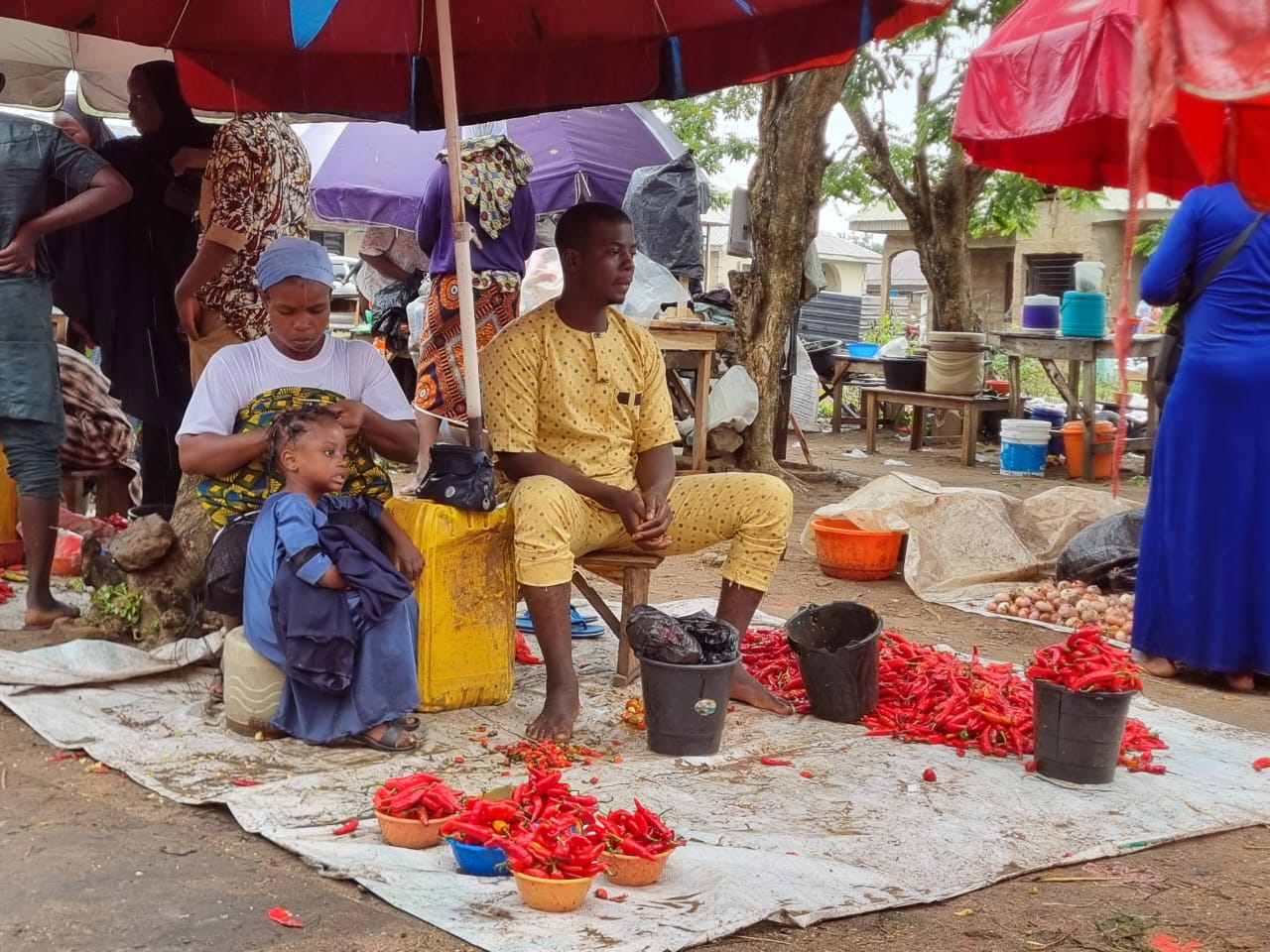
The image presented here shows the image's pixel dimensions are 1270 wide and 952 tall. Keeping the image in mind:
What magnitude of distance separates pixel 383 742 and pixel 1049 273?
2588 centimetres

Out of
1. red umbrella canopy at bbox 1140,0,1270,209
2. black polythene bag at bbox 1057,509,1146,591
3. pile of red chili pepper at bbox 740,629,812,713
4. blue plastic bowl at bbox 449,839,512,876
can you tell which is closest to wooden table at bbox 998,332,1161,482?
black polythene bag at bbox 1057,509,1146,591

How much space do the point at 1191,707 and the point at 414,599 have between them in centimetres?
307

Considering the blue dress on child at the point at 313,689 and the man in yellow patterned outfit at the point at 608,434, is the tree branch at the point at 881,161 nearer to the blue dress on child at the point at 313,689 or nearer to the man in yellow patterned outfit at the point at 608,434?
the man in yellow patterned outfit at the point at 608,434

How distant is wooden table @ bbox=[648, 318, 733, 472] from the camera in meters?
9.81

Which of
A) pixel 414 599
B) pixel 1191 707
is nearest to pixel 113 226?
pixel 414 599

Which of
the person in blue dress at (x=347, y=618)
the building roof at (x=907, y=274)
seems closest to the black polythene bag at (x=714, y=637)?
the person in blue dress at (x=347, y=618)

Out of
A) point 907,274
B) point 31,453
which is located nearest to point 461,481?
point 31,453

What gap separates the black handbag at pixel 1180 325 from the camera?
524 centimetres

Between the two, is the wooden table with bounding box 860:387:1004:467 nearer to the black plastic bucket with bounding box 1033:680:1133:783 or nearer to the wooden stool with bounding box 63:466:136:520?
the wooden stool with bounding box 63:466:136:520

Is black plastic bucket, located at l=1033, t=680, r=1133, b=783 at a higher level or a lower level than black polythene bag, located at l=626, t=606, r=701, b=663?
lower

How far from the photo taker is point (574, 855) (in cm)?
300

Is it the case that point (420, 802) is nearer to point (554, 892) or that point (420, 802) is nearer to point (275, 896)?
point (275, 896)

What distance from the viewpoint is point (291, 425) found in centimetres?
417

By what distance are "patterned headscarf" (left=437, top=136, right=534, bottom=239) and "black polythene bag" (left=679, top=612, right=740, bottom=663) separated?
10.2 ft
